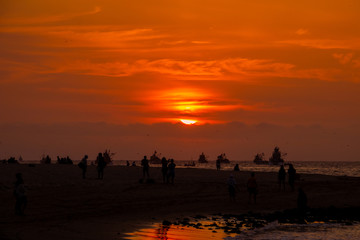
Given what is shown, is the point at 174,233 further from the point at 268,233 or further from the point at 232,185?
the point at 232,185

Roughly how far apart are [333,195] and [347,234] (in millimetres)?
19522

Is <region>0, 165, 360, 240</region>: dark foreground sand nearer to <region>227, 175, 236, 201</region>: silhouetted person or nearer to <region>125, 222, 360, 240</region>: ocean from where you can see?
<region>227, 175, 236, 201</region>: silhouetted person

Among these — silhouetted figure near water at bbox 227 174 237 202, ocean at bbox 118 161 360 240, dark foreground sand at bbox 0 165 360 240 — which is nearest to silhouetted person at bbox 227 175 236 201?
silhouetted figure near water at bbox 227 174 237 202

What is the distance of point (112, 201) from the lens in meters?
37.3

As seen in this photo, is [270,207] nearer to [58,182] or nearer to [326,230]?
[326,230]

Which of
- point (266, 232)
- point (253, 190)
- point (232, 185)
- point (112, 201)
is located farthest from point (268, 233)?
point (112, 201)

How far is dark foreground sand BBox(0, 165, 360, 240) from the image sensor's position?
25.4m

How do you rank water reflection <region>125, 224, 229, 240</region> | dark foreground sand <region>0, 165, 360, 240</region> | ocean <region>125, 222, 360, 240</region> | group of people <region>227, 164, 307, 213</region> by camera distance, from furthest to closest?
group of people <region>227, 164, 307, 213</region> < dark foreground sand <region>0, 165, 360, 240</region> < ocean <region>125, 222, 360, 240</region> < water reflection <region>125, 224, 229, 240</region>

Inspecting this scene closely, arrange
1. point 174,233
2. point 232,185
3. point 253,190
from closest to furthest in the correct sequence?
point 174,233, point 232,185, point 253,190

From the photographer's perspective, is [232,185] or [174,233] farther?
[232,185]

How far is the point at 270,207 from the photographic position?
3878 cm

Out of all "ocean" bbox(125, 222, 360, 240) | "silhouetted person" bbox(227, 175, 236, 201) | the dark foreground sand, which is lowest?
"ocean" bbox(125, 222, 360, 240)

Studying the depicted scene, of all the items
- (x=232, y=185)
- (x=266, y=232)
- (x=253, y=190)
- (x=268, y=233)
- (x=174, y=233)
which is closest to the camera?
(x=174, y=233)

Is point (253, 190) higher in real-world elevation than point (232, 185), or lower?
lower
